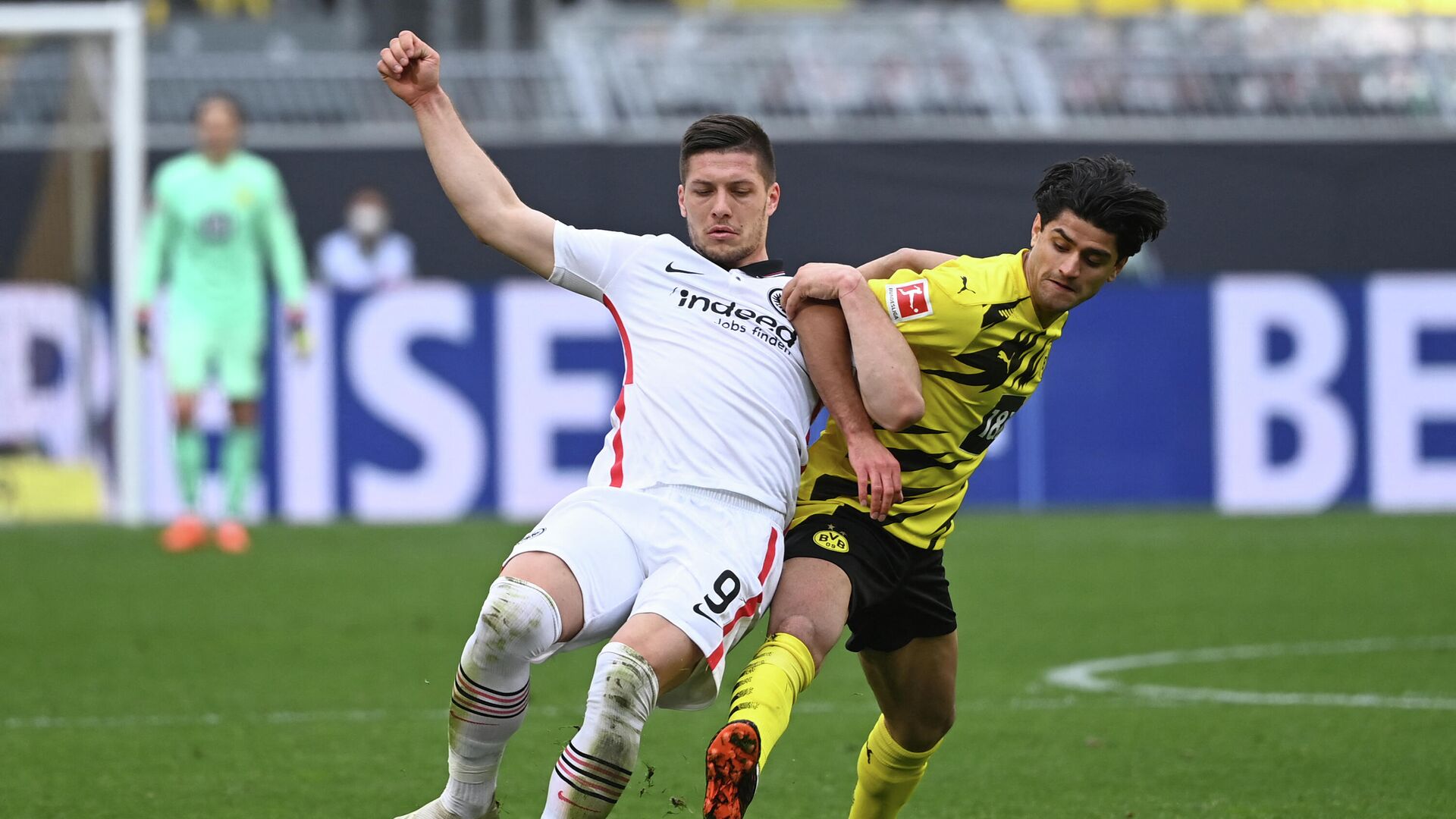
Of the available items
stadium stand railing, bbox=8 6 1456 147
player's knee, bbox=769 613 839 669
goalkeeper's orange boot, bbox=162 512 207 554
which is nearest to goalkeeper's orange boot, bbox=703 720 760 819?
player's knee, bbox=769 613 839 669

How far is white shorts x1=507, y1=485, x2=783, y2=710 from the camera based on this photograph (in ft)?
13.6

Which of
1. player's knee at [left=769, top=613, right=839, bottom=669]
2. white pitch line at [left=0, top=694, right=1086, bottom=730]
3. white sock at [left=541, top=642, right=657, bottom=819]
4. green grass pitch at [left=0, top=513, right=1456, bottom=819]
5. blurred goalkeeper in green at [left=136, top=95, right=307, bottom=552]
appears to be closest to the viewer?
white sock at [left=541, top=642, right=657, bottom=819]

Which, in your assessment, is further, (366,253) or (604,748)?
(366,253)

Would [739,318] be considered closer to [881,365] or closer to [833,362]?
[833,362]

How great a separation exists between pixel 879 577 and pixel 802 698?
9.92 ft

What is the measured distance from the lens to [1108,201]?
14.4ft

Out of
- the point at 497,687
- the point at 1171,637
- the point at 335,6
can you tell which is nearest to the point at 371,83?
the point at 335,6

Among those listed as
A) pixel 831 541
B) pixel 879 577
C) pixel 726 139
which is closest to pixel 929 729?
pixel 879 577

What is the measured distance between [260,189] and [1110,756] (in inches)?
285

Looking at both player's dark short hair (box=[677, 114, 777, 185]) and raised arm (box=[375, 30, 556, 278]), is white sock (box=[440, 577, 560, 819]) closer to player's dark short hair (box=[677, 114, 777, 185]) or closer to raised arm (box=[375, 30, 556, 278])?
raised arm (box=[375, 30, 556, 278])

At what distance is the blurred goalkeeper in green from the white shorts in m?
7.73

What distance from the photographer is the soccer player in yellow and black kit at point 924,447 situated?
14.5ft

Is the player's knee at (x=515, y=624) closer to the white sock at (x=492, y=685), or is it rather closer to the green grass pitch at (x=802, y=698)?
the white sock at (x=492, y=685)

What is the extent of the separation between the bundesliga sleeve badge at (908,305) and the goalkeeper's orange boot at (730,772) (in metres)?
1.11
